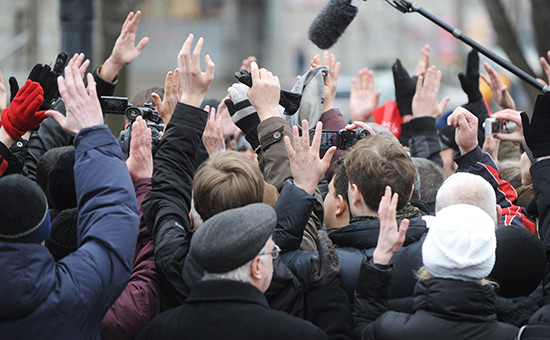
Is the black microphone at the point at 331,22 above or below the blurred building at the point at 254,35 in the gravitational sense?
above

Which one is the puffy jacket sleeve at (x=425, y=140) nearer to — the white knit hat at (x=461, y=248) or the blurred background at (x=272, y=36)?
the white knit hat at (x=461, y=248)

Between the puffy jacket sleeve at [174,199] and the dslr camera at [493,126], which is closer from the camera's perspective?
the puffy jacket sleeve at [174,199]

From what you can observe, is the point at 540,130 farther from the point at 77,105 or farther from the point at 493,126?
the point at 77,105

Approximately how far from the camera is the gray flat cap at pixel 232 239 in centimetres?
271

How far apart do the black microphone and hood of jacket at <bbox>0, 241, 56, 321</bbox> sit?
9.03ft

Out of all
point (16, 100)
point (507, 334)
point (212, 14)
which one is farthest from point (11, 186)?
point (212, 14)

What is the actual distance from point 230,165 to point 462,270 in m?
0.98

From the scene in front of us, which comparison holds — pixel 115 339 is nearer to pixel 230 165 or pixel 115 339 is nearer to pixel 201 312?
pixel 201 312

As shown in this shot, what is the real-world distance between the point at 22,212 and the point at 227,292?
746 mm

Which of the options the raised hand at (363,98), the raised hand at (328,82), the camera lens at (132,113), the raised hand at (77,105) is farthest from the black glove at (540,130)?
the raised hand at (363,98)

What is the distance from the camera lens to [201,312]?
2.71 meters

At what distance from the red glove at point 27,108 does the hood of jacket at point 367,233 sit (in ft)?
4.81

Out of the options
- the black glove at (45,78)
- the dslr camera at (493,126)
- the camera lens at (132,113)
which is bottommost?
the dslr camera at (493,126)

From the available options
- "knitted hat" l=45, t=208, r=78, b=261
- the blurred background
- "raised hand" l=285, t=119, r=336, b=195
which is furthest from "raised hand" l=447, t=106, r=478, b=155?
the blurred background
